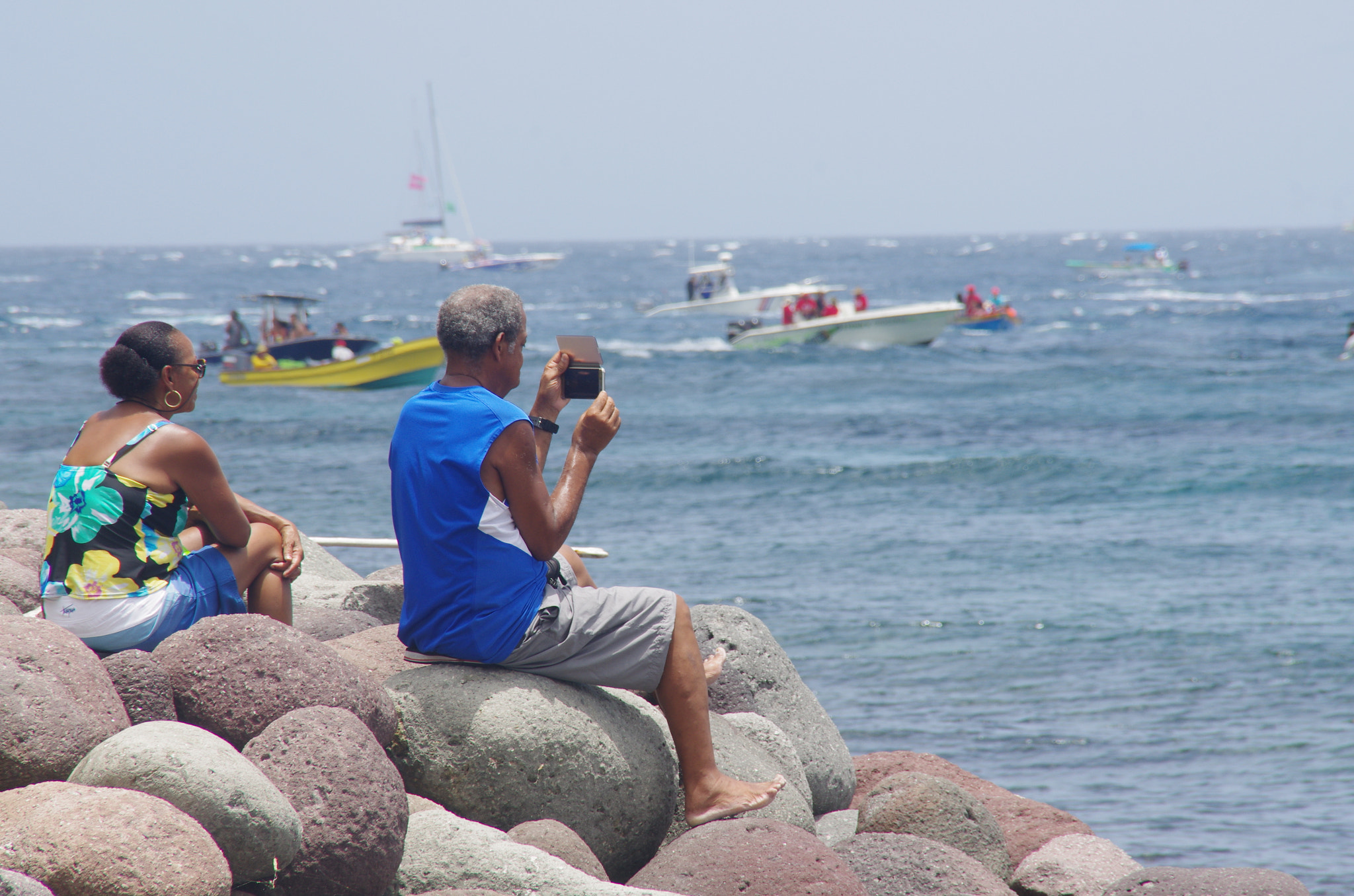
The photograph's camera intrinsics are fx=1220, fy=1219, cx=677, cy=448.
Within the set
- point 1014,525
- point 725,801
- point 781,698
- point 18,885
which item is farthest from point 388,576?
point 1014,525

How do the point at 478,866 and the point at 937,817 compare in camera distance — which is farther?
the point at 937,817

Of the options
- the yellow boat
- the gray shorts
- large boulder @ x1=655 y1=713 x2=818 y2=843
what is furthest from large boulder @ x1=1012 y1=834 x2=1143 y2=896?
the yellow boat

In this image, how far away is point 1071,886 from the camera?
4.28 meters

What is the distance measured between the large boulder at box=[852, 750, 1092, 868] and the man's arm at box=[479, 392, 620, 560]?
6.89 feet

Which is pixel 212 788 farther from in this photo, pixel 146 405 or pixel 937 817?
pixel 937 817

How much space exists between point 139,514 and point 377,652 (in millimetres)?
Answer: 848

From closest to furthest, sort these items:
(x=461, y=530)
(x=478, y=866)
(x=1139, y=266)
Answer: (x=478, y=866) < (x=461, y=530) < (x=1139, y=266)

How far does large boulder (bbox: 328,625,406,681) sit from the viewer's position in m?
3.83

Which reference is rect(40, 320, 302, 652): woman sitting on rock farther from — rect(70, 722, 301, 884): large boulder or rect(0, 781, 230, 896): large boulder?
rect(0, 781, 230, 896): large boulder

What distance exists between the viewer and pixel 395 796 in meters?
3.03

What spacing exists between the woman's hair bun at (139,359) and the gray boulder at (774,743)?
2197 mm

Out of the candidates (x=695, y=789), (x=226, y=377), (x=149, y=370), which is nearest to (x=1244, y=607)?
(x=695, y=789)

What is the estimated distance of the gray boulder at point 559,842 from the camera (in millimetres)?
3258

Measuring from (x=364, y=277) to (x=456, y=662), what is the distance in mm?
98791
